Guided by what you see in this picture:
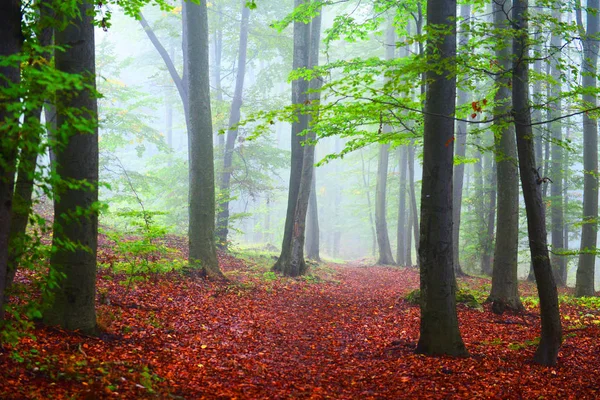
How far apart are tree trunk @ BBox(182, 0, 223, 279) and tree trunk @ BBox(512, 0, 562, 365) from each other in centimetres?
726

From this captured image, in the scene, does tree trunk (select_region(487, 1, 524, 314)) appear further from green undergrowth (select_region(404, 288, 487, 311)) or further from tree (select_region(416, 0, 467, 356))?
tree (select_region(416, 0, 467, 356))

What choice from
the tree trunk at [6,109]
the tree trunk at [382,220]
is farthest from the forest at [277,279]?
the tree trunk at [382,220]

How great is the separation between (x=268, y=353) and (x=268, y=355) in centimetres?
10

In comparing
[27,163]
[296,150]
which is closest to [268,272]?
[296,150]

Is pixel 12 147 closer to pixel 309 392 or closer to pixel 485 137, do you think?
pixel 309 392

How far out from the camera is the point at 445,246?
20.2 ft

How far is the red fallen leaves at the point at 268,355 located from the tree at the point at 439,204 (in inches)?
17.5

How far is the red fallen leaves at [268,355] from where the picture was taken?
14.9 feet

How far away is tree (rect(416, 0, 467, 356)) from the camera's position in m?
6.14

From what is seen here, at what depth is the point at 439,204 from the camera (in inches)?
242

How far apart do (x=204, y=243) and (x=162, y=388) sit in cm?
648

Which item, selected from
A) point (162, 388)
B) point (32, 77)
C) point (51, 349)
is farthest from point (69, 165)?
point (162, 388)

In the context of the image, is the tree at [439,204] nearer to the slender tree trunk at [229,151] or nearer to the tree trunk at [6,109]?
the tree trunk at [6,109]

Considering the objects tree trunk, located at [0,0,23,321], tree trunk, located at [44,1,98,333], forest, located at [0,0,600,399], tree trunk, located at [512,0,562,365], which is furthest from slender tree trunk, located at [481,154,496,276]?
tree trunk, located at [0,0,23,321]
